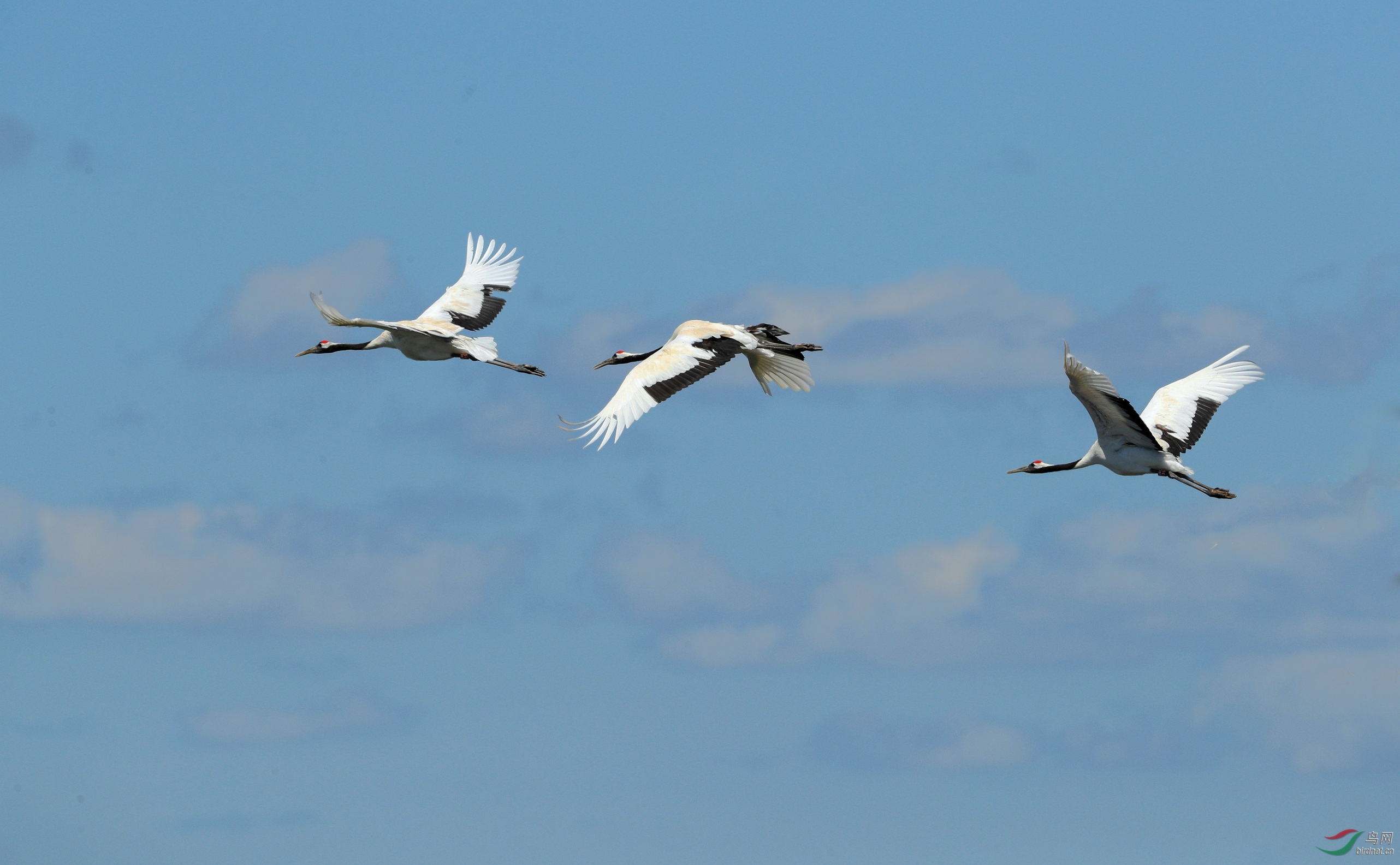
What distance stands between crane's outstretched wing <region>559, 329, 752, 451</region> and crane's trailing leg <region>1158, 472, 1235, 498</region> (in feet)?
32.1

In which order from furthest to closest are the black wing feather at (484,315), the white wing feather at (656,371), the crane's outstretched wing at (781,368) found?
the black wing feather at (484,315) < the crane's outstretched wing at (781,368) < the white wing feather at (656,371)

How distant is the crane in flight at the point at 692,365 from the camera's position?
127 ft

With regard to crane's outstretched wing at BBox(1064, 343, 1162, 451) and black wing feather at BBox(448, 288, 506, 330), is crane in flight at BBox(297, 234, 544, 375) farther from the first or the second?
→ crane's outstretched wing at BBox(1064, 343, 1162, 451)

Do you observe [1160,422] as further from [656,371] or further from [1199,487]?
[656,371]

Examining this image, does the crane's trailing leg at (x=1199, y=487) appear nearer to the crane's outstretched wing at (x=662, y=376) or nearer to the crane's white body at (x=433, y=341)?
the crane's outstretched wing at (x=662, y=376)

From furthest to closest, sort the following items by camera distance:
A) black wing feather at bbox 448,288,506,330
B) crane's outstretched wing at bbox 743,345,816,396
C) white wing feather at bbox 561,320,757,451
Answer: black wing feather at bbox 448,288,506,330
crane's outstretched wing at bbox 743,345,816,396
white wing feather at bbox 561,320,757,451

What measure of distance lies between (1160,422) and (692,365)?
11.2 meters

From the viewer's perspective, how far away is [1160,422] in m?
44.7

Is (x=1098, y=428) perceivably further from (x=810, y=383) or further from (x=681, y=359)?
(x=681, y=359)

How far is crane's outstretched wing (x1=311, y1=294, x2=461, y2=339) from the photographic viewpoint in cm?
4138

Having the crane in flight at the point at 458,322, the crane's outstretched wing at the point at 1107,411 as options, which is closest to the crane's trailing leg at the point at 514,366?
the crane in flight at the point at 458,322

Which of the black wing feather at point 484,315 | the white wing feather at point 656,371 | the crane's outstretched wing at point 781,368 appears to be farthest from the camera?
the black wing feather at point 484,315

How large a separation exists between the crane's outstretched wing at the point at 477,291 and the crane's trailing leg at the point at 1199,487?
17.2m

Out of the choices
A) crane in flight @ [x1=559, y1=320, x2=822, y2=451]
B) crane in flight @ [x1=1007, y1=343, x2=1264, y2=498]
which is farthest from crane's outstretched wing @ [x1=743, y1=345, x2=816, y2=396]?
crane in flight @ [x1=1007, y1=343, x2=1264, y2=498]
